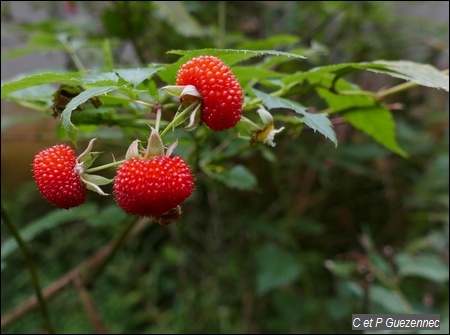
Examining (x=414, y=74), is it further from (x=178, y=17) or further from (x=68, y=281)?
(x=68, y=281)

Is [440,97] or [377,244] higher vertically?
[440,97]

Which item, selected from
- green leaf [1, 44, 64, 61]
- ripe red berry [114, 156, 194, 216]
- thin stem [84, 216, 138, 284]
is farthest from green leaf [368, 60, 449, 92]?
green leaf [1, 44, 64, 61]

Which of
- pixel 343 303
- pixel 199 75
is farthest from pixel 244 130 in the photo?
pixel 343 303

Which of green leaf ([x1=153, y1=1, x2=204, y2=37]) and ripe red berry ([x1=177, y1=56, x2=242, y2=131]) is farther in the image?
green leaf ([x1=153, y1=1, x2=204, y2=37])

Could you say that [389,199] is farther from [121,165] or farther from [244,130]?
[121,165]

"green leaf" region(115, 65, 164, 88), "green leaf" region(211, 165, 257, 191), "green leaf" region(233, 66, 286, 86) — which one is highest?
"green leaf" region(115, 65, 164, 88)

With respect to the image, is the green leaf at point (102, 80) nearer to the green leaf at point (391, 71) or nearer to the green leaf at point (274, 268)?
the green leaf at point (391, 71)

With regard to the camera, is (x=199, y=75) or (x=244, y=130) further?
(x=244, y=130)

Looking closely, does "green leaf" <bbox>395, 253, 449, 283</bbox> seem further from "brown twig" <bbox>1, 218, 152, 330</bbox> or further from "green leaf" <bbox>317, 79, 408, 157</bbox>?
"brown twig" <bbox>1, 218, 152, 330</bbox>
